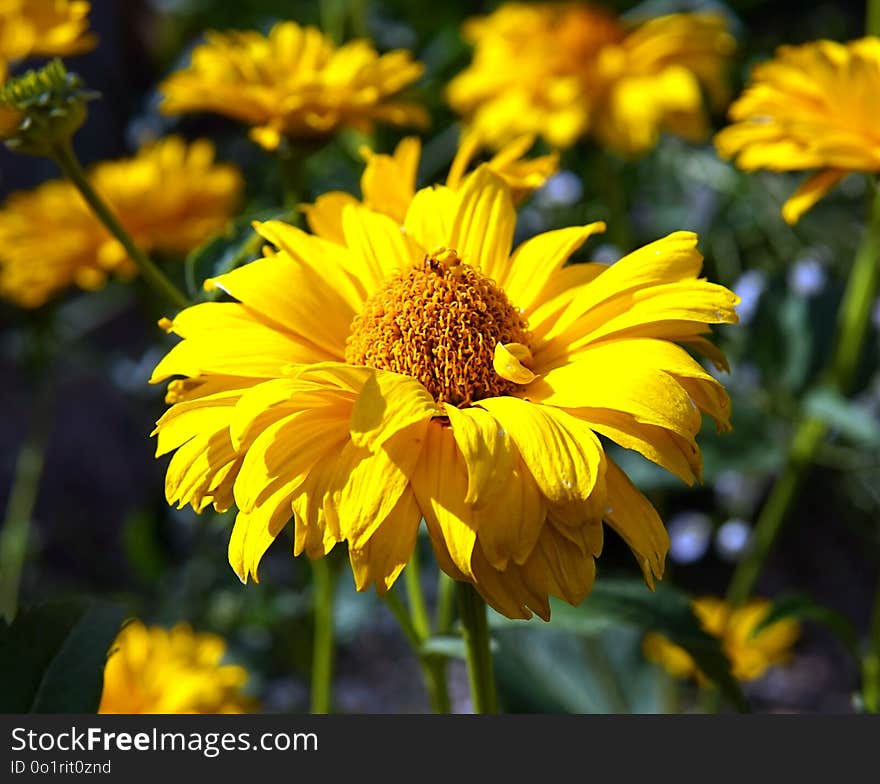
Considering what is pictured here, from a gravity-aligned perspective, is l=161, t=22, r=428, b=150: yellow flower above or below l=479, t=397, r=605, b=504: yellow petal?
above

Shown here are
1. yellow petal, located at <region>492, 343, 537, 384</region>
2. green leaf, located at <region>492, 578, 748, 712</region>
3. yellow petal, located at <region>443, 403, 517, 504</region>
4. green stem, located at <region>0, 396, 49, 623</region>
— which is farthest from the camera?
green stem, located at <region>0, 396, 49, 623</region>

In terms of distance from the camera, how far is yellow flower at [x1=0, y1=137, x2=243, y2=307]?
5.01ft

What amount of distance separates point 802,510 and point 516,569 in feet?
5.96

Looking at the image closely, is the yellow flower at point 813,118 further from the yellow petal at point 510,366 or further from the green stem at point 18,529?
the green stem at point 18,529

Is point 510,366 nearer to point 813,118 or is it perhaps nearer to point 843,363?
point 813,118

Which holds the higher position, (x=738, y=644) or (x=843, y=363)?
(x=843, y=363)

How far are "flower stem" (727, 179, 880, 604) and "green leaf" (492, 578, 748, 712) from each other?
18.7 inches

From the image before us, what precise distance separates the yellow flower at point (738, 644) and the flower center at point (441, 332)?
2.36 ft

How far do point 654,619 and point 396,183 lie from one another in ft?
1.36

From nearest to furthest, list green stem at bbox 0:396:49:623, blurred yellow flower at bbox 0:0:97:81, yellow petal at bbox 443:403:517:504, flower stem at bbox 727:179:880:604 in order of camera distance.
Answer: yellow petal at bbox 443:403:517:504
blurred yellow flower at bbox 0:0:97:81
flower stem at bbox 727:179:880:604
green stem at bbox 0:396:49:623

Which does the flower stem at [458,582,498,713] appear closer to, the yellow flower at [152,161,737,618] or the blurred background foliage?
the yellow flower at [152,161,737,618]

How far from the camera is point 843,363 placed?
132 centimetres

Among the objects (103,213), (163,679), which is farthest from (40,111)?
(163,679)

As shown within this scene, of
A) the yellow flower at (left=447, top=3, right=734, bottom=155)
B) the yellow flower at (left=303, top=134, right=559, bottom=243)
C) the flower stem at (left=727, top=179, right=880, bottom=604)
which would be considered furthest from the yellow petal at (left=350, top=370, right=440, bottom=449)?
the yellow flower at (left=447, top=3, right=734, bottom=155)
